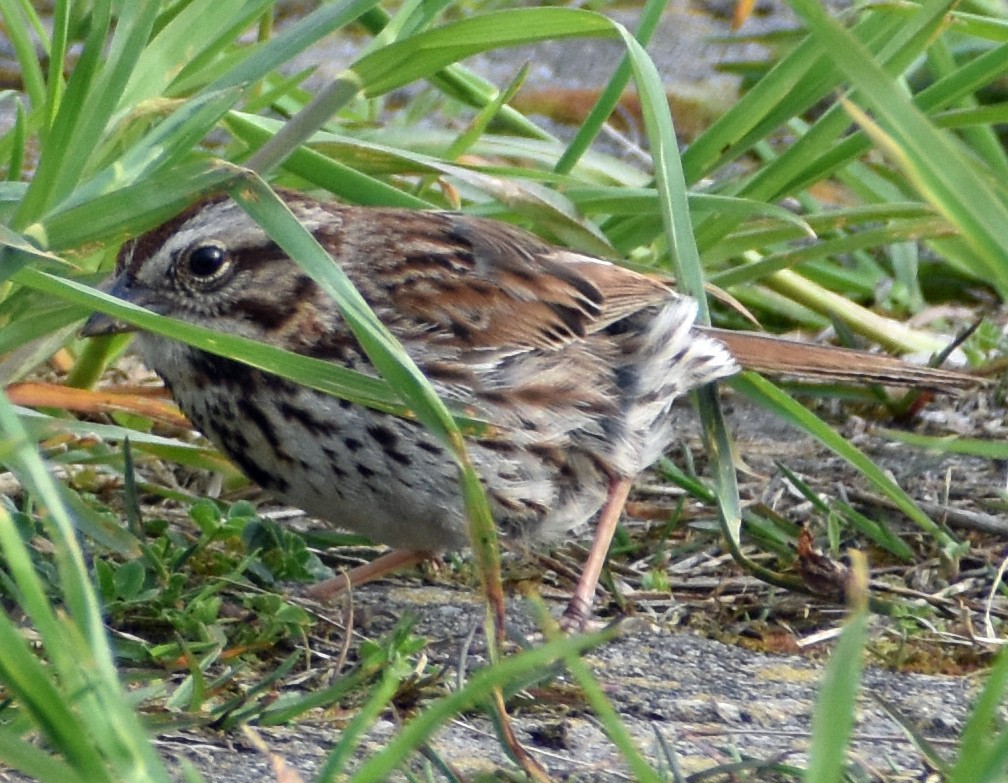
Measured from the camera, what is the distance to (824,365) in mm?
3691

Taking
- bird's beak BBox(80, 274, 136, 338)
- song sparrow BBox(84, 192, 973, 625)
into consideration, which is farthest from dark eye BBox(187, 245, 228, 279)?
bird's beak BBox(80, 274, 136, 338)

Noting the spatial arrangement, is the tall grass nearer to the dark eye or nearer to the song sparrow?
the song sparrow

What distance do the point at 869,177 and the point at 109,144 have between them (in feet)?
7.83

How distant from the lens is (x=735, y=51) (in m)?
6.55

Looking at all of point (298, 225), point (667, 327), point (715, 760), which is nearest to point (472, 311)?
point (667, 327)

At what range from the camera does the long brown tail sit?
3.64 meters

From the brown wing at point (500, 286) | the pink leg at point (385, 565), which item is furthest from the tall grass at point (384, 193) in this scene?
the pink leg at point (385, 565)

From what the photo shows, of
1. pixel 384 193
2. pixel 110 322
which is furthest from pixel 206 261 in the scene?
pixel 384 193

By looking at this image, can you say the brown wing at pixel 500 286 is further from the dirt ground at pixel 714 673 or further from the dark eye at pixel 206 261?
the dirt ground at pixel 714 673

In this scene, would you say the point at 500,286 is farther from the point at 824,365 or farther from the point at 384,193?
the point at 824,365

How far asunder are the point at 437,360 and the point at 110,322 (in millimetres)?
621

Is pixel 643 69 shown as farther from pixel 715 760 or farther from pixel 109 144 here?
pixel 715 760

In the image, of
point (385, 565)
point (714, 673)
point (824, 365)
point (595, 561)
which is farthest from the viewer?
point (824, 365)

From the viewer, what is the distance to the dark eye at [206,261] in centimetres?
318
